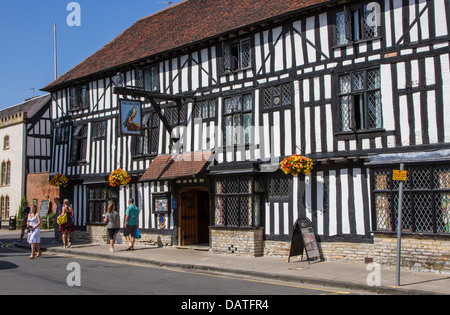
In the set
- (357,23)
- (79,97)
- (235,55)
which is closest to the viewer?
(357,23)

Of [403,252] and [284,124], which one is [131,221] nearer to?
[284,124]

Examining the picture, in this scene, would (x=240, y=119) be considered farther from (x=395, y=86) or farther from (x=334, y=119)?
(x=395, y=86)

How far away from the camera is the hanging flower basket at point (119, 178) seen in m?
18.8

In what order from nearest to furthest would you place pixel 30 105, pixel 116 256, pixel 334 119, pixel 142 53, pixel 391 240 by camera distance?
pixel 391 240, pixel 334 119, pixel 116 256, pixel 142 53, pixel 30 105

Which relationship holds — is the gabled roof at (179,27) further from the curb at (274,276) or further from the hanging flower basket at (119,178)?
the curb at (274,276)

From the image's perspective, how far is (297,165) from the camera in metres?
13.3

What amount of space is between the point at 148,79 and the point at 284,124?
279 inches

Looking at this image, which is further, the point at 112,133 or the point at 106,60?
the point at 106,60

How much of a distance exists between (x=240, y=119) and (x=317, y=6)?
4.24 m

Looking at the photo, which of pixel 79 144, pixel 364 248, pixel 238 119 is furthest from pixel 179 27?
pixel 364 248

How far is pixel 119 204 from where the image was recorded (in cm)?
1970

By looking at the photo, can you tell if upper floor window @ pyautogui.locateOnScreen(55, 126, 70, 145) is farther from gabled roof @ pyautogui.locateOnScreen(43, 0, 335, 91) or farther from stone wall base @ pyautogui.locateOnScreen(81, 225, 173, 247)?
stone wall base @ pyautogui.locateOnScreen(81, 225, 173, 247)

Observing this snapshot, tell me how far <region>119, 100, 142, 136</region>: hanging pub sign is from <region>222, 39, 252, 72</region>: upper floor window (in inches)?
133
